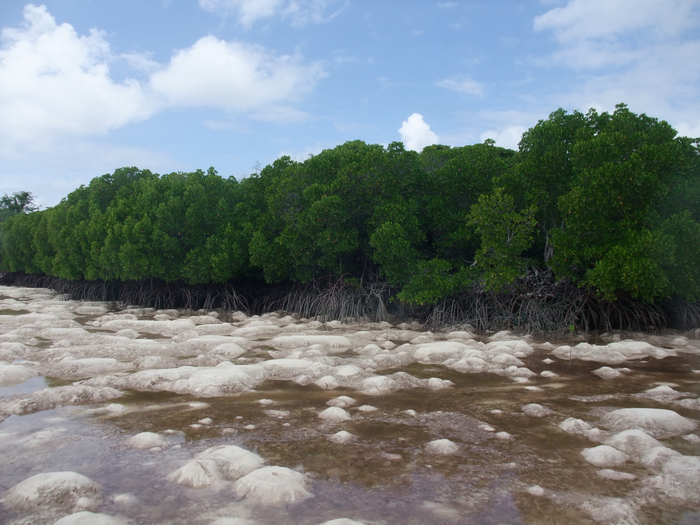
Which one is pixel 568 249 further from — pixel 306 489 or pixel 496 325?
pixel 306 489

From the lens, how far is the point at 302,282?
1334cm

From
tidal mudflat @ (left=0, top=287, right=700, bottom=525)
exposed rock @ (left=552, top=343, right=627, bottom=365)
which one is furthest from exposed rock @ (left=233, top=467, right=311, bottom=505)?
exposed rock @ (left=552, top=343, right=627, bottom=365)

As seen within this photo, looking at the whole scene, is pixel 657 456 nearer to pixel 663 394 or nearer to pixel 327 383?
pixel 663 394

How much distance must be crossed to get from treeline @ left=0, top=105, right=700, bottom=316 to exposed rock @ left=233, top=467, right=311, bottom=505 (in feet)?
23.0

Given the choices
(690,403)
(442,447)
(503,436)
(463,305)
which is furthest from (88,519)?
(463,305)

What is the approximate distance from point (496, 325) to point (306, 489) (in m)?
8.14

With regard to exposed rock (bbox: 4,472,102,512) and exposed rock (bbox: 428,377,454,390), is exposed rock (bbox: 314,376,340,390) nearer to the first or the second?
exposed rock (bbox: 428,377,454,390)

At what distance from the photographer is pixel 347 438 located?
3.81 metres

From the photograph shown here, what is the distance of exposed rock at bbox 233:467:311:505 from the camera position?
9.35 ft

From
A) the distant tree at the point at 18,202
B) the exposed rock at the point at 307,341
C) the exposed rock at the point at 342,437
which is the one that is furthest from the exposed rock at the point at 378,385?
the distant tree at the point at 18,202

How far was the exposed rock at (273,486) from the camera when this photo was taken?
9.35 feet

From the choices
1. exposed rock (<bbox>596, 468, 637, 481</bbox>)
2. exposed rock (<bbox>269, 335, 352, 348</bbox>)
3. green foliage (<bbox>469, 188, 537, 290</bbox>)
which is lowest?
exposed rock (<bbox>269, 335, 352, 348</bbox>)

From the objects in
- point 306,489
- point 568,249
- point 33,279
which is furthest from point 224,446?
point 33,279

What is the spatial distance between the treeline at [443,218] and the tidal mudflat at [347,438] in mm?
2312
